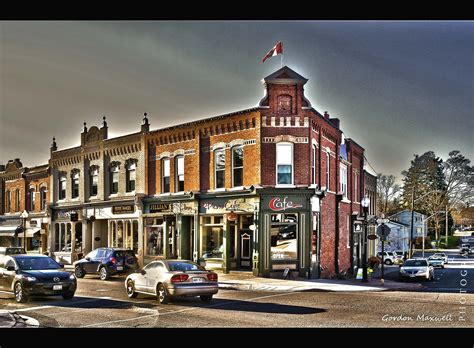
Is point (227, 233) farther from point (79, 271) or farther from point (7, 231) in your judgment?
point (7, 231)

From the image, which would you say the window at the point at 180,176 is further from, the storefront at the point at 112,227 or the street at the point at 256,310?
the street at the point at 256,310

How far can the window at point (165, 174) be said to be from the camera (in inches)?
1109

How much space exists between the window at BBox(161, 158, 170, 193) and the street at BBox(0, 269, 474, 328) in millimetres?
9862

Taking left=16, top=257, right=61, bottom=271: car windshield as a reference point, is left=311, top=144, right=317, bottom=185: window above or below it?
above

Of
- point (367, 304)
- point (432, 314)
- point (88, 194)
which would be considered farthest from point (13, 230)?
point (432, 314)

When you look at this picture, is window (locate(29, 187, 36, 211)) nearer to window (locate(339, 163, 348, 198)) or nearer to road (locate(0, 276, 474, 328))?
road (locate(0, 276, 474, 328))

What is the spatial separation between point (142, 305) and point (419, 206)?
813cm

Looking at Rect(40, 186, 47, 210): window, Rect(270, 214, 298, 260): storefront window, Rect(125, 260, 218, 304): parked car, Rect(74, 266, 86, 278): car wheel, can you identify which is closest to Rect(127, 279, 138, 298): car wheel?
Rect(125, 260, 218, 304): parked car

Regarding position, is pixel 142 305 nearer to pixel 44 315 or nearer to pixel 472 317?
pixel 44 315

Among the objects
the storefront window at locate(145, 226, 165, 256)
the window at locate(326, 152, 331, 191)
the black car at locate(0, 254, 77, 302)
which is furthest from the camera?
the storefront window at locate(145, 226, 165, 256)

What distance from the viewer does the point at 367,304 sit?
1598cm

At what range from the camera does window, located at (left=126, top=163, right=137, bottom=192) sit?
26.2m

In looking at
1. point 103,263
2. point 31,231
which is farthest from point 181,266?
point 31,231

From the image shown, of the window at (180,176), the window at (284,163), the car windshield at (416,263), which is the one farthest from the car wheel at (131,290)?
the car windshield at (416,263)
